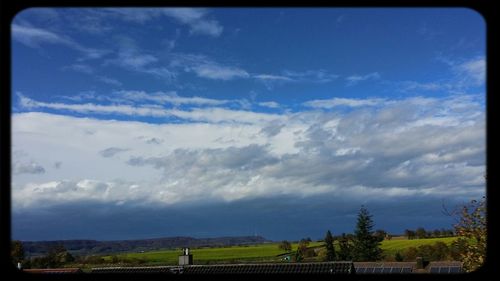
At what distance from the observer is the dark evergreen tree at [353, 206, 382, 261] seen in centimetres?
3145

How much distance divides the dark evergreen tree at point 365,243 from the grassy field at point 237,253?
25.6 inches

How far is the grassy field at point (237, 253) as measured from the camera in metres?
21.2

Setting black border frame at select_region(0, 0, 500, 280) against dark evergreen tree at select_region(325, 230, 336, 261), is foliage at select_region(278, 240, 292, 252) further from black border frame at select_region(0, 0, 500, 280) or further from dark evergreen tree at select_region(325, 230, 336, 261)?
black border frame at select_region(0, 0, 500, 280)

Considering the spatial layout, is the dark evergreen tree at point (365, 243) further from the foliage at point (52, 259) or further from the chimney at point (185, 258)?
the foliage at point (52, 259)

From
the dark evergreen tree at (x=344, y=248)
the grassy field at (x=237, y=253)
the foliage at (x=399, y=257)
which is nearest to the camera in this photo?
the grassy field at (x=237, y=253)

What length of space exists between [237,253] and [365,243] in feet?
29.9

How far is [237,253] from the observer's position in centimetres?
2697

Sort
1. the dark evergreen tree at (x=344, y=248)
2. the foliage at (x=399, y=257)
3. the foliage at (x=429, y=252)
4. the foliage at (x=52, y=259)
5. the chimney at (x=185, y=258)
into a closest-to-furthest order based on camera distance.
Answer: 1. the foliage at (x=52, y=259)
2. the chimney at (x=185, y=258)
3. the foliage at (x=429, y=252)
4. the foliage at (x=399, y=257)
5. the dark evergreen tree at (x=344, y=248)

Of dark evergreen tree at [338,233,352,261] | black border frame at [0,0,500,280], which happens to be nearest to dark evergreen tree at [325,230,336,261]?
dark evergreen tree at [338,233,352,261]
